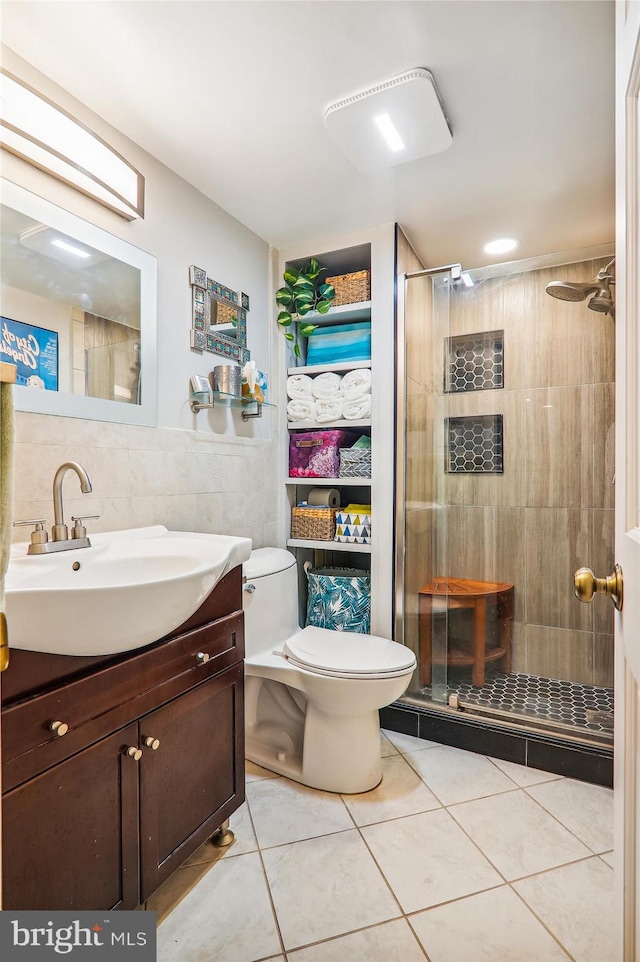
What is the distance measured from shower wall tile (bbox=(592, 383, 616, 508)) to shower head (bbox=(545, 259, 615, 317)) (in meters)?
0.33

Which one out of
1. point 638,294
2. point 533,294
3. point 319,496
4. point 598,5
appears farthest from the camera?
point 319,496

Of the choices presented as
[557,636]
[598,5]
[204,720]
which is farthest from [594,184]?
[204,720]

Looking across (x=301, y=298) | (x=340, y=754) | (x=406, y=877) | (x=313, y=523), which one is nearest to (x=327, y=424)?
(x=313, y=523)

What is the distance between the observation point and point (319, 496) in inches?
95.5

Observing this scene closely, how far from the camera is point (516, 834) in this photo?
153 centimetres

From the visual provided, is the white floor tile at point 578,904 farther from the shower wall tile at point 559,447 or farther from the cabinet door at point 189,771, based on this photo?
the shower wall tile at point 559,447

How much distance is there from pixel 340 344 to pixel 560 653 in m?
1.79

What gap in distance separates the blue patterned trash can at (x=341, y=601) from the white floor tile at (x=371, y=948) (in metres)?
1.15

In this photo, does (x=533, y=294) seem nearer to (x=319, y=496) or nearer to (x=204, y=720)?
(x=319, y=496)

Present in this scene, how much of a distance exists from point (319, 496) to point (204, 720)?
1295 mm

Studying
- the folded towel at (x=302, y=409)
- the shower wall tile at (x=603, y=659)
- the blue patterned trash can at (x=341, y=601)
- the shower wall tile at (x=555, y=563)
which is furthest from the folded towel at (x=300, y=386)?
the shower wall tile at (x=603, y=659)

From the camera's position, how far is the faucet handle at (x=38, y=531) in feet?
3.88

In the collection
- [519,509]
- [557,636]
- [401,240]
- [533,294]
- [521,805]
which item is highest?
[401,240]

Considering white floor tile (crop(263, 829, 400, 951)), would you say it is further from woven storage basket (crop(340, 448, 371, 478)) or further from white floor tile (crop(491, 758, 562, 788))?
woven storage basket (crop(340, 448, 371, 478))
